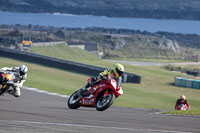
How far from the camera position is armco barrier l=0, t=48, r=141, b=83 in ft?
105

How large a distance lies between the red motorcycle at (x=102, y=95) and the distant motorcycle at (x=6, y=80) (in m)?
2.24

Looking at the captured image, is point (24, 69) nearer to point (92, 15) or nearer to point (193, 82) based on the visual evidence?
point (193, 82)

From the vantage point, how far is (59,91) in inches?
908

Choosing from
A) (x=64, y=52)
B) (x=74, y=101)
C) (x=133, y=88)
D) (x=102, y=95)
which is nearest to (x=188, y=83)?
(x=133, y=88)

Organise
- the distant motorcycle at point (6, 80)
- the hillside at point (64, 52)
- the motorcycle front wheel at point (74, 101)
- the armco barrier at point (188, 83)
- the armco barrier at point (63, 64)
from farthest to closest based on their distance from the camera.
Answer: the hillside at point (64, 52)
the armco barrier at point (188, 83)
the armco barrier at point (63, 64)
the distant motorcycle at point (6, 80)
the motorcycle front wheel at point (74, 101)

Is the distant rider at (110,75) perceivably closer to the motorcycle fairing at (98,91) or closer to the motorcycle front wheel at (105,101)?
the motorcycle fairing at (98,91)

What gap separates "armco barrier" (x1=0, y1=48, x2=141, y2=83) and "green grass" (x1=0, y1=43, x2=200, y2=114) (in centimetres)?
96

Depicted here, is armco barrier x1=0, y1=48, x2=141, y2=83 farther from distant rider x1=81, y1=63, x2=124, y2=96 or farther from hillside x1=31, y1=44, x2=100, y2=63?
distant rider x1=81, y1=63, x2=124, y2=96

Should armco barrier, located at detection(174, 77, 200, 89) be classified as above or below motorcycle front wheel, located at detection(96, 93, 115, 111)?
below

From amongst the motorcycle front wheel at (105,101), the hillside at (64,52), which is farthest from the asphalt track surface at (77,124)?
the hillside at (64,52)

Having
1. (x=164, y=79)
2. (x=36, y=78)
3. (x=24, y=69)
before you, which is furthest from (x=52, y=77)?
(x=24, y=69)

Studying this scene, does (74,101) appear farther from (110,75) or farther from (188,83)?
(188,83)

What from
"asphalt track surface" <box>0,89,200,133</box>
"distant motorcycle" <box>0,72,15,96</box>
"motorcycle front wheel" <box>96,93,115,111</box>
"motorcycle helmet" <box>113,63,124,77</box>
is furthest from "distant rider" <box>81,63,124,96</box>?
"distant motorcycle" <box>0,72,15,96</box>

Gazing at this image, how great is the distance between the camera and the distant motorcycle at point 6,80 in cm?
1349
